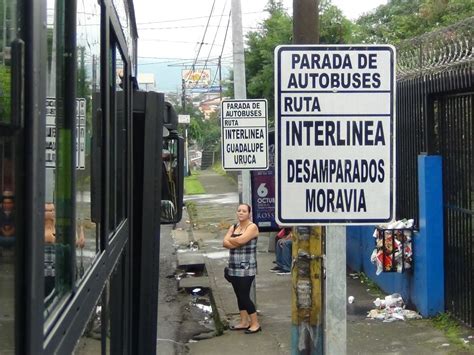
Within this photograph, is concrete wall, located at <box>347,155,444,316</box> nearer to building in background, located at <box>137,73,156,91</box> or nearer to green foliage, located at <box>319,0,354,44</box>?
building in background, located at <box>137,73,156,91</box>

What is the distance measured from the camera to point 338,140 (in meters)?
3.67

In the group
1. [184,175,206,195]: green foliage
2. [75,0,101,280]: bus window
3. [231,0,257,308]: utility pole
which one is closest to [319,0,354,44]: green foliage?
[231,0,257,308]: utility pole

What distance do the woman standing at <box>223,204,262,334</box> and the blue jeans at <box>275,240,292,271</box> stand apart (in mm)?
3429

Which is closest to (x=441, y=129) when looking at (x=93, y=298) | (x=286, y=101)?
(x=286, y=101)

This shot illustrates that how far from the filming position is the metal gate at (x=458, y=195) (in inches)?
350

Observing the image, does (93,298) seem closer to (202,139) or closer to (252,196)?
(252,196)

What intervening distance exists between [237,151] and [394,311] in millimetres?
2773

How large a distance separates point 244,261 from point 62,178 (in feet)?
26.5

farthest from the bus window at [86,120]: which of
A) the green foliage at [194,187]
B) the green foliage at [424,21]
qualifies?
the green foliage at [194,187]

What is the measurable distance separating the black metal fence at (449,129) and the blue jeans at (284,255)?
10.1ft

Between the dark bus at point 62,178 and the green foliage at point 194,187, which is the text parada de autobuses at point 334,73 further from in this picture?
the green foliage at point 194,187

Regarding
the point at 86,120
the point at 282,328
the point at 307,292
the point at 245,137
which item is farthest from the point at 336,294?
the point at 282,328

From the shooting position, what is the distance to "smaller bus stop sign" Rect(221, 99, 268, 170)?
10.0 metres

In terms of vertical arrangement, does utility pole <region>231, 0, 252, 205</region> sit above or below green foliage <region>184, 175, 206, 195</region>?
above
